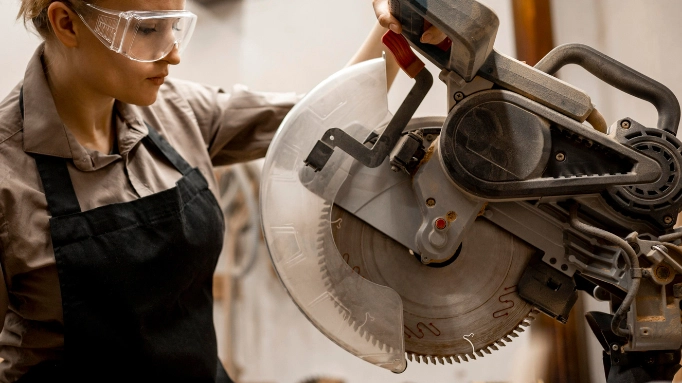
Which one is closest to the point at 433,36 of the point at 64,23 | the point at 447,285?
the point at 447,285

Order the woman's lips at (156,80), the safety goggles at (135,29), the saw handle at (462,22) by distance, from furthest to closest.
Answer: the woman's lips at (156,80)
the safety goggles at (135,29)
the saw handle at (462,22)

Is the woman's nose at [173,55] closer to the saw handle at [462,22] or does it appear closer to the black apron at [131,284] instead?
the black apron at [131,284]

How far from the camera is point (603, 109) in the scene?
5.37ft

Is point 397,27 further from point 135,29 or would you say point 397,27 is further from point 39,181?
point 39,181

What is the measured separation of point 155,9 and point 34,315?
618 millimetres

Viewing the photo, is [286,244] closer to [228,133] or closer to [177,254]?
[177,254]

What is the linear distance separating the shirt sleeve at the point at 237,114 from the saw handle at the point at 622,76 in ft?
2.37

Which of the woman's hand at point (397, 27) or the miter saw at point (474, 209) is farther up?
the woman's hand at point (397, 27)

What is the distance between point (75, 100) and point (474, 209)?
2.76 feet

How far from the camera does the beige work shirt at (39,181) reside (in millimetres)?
1144

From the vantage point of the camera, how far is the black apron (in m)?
1.18

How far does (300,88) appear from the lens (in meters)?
2.26

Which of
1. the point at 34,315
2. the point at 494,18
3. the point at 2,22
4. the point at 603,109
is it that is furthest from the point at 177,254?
the point at 603,109

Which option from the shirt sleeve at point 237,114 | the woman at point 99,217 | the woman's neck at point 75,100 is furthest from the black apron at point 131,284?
the shirt sleeve at point 237,114
